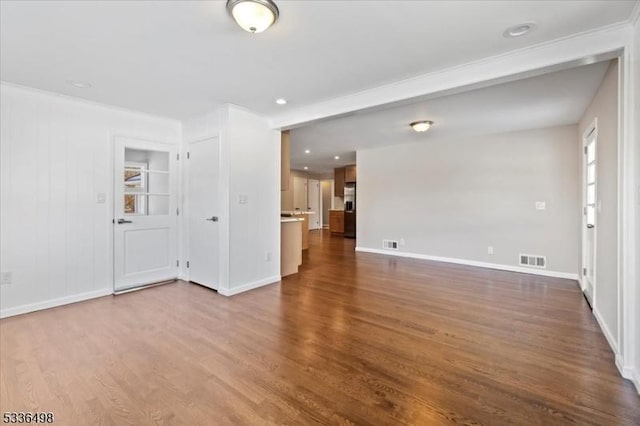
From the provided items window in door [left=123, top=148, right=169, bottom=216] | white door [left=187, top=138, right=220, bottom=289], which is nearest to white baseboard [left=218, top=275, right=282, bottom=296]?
white door [left=187, top=138, right=220, bottom=289]

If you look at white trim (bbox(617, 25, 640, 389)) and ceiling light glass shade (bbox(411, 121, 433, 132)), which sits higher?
ceiling light glass shade (bbox(411, 121, 433, 132))

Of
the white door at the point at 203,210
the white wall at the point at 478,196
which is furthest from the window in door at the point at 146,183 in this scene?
the white wall at the point at 478,196

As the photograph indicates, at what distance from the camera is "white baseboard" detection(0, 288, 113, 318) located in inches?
124

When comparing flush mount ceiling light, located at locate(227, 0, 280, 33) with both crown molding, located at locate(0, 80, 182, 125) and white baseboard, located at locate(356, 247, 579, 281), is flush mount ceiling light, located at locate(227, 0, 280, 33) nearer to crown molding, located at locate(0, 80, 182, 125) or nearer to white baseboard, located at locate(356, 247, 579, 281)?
crown molding, located at locate(0, 80, 182, 125)

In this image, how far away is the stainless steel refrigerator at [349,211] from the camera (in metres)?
9.66

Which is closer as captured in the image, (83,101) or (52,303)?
(52,303)

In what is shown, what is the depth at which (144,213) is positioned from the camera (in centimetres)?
432

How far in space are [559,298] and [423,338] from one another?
240cm

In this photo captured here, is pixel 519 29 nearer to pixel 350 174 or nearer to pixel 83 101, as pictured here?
pixel 83 101

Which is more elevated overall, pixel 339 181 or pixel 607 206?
pixel 339 181

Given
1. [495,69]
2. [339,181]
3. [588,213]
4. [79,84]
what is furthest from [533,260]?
[79,84]

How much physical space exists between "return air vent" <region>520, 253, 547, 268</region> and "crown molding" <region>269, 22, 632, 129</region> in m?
3.73

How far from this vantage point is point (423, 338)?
2.65 meters

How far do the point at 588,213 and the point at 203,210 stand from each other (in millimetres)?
5349
